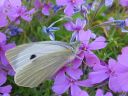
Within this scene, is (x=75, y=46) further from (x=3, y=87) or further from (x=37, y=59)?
(x=3, y=87)

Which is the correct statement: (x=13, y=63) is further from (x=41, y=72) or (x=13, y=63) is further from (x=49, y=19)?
(x=49, y=19)

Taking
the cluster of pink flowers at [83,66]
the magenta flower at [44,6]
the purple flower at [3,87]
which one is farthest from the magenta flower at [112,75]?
the magenta flower at [44,6]

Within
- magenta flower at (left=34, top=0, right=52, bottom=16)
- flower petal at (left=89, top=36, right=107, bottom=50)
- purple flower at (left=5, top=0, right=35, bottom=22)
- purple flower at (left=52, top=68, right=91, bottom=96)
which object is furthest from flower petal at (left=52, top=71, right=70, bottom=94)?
magenta flower at (left=34, top=0, right=52, bottom=16)

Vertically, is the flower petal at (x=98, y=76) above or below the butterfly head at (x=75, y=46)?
below

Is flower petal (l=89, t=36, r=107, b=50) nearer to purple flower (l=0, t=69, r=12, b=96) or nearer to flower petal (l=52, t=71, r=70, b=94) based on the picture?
flower petal (l=52, t=71, r=70, b=94)

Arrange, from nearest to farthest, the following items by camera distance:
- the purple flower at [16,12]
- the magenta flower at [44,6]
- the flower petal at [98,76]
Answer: the flower petal at [98,76]
the purple flower at [16,12]
the magenta flower at [44,6]

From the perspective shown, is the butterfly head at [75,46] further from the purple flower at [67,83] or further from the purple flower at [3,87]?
the purple flower at [3,87]

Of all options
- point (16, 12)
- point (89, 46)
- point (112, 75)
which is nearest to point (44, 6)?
point (16, 12)
